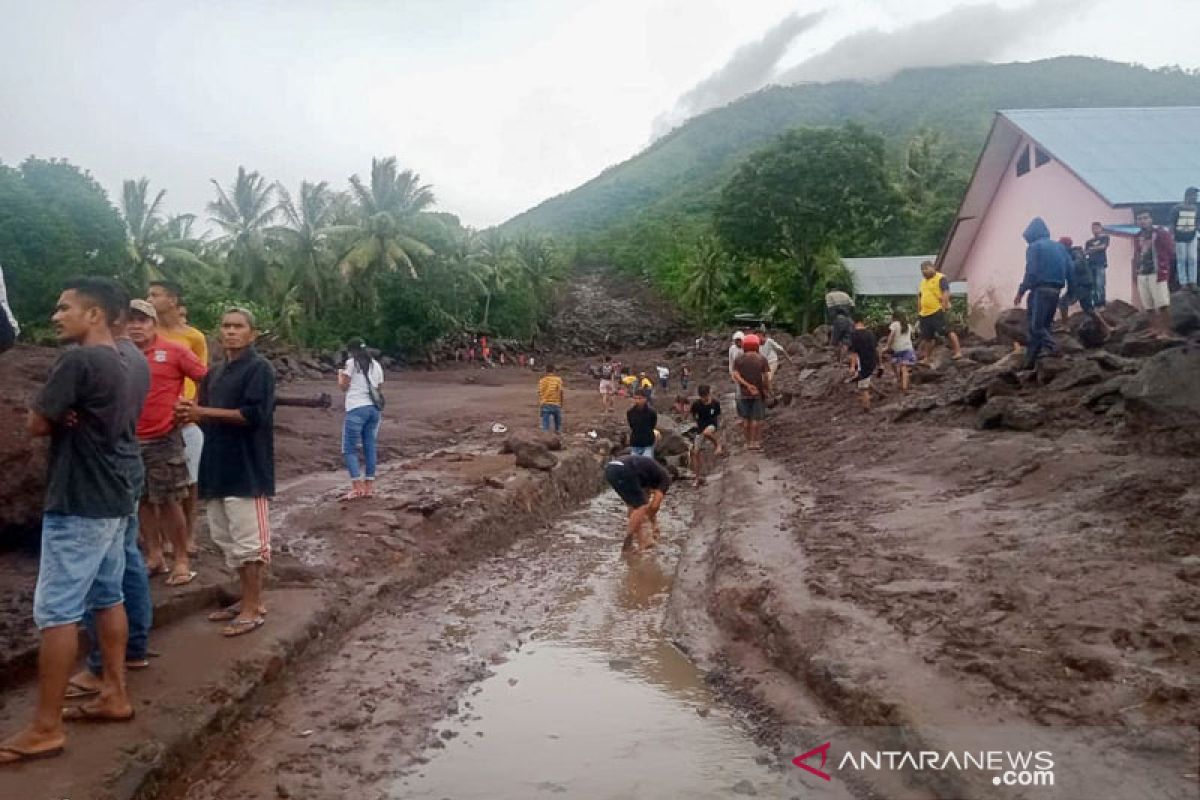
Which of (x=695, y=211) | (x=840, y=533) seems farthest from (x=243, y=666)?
(x=695, y=211)

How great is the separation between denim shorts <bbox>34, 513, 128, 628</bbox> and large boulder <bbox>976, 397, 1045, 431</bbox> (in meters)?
8.53

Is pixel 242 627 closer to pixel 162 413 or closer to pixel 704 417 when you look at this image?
pixel 162 413

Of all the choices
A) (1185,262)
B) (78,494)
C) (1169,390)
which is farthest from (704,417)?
(78,494)

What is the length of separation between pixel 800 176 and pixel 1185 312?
3089 centimetres

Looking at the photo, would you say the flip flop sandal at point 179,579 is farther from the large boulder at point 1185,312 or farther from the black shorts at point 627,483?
the large boulder at point 1185,312

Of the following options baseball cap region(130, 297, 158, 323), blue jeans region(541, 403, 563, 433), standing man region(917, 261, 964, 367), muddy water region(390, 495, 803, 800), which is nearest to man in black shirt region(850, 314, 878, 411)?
standing man region(917, 261, 964, 367)

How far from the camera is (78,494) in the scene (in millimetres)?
3699

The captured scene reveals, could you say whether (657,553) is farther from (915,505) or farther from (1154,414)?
(1154,414)

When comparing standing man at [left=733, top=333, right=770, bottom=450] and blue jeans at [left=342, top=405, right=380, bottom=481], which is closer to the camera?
blue jeans at [left=342, top=405, right=380, bottom=481]

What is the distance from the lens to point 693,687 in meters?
5.43

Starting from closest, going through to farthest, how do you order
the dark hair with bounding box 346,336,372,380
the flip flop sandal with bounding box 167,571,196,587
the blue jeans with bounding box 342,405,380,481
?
1. the flip flop sandal with bounding box 167,571,196,587
2. the dark hair with bounding box 346,336,372,380
3. the blue jeans with bounding box 342,405,380,481

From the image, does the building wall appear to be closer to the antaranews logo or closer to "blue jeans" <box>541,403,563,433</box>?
"blue jeans" <box>541,403,563,433</box>

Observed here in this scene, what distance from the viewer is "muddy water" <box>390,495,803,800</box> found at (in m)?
4.07

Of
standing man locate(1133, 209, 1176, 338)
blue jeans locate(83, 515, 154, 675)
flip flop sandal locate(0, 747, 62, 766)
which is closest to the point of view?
flip flop sandal locate(0, 747, 62, 766)
